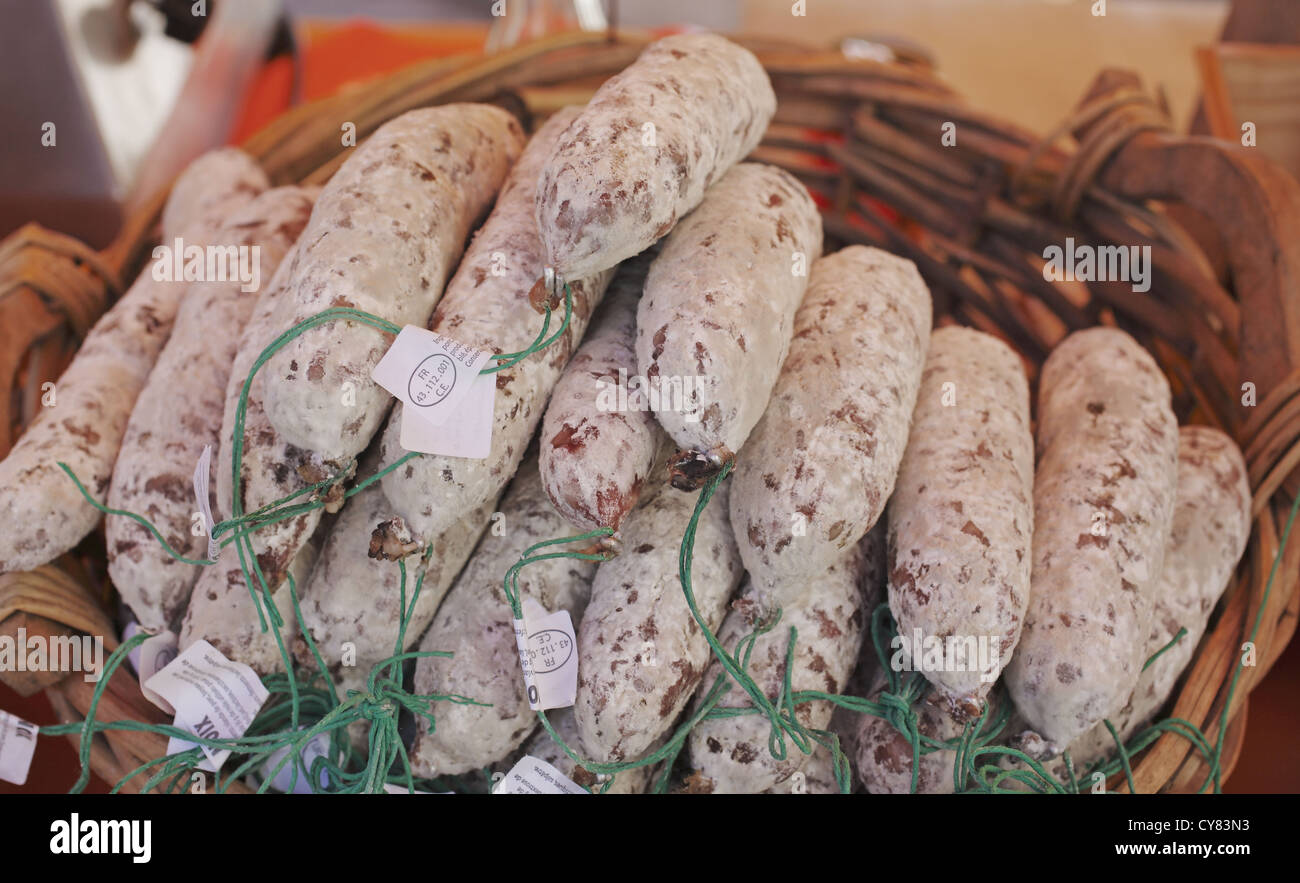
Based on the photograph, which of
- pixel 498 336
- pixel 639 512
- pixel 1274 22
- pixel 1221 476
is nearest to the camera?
pixel 498 336

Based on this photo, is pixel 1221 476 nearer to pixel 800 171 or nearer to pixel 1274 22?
pixel 800 171

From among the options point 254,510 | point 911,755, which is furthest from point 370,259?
point 911,755

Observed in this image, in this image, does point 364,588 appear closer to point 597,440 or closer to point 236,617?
point 236,617

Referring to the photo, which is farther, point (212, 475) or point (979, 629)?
point (212, 475)

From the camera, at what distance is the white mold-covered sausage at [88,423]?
1.19m

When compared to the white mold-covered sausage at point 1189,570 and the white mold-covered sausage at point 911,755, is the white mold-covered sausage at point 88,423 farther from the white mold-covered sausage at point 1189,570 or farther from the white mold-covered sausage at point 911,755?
the white mold-covered sausage at point 1189,570

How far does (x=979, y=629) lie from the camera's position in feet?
3.55

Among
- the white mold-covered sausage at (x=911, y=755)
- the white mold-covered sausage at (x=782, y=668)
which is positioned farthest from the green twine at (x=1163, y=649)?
the white mold-covered sausage at (x=782, y=668)

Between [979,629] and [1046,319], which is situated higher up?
[1046,319]

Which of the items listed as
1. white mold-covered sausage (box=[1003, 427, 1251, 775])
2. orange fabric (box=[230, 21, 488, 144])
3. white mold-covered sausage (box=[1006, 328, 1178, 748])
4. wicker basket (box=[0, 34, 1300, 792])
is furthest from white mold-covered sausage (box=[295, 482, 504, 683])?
orange fabric (box=[230, 21, 488, 144])

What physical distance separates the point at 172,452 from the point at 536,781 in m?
0.58

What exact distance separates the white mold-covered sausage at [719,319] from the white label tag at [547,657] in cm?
21
